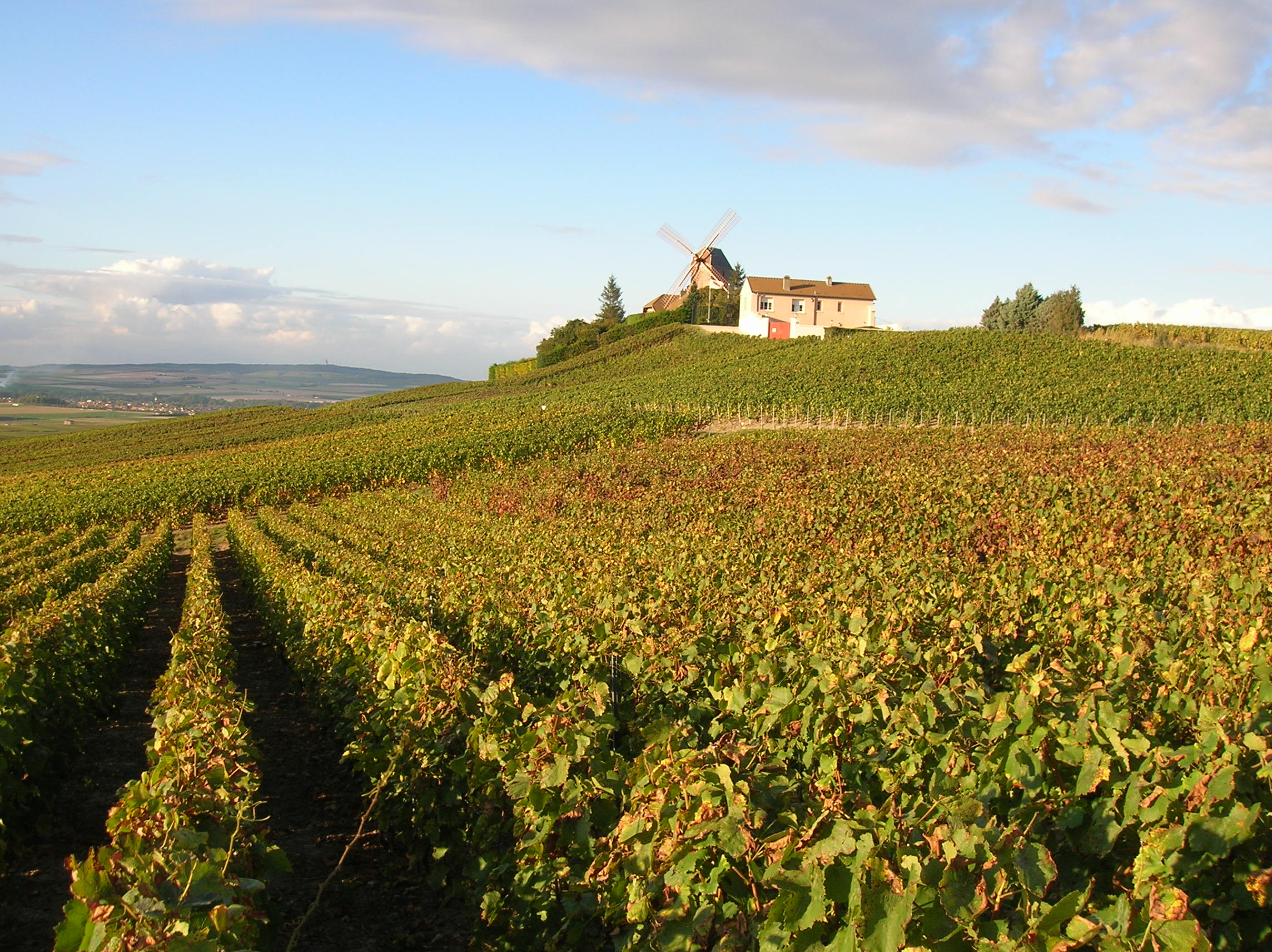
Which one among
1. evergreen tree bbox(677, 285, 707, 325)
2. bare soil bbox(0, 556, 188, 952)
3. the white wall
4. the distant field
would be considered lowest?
the distant field

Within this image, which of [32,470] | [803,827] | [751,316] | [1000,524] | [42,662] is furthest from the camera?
[751,316]

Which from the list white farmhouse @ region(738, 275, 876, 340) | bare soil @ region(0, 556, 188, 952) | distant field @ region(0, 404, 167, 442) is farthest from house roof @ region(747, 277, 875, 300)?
bare soil @ region(0, 556, 188, 952)

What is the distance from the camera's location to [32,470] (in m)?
56.3

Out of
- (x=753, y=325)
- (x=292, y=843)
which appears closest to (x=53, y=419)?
(x=753, y=325)

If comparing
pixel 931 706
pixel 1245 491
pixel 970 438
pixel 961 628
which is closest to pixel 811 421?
pixel 970 438

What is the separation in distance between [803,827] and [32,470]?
211ft

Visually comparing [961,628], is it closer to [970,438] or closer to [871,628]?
[871,628]

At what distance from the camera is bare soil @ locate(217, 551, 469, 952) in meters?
6.18

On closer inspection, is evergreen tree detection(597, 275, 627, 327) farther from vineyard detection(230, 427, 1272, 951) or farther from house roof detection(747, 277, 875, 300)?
vineyard detection(230, 427, 1272, 951)

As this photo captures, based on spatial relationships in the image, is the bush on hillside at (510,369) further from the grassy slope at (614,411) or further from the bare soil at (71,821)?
the bare soil at (71,821)

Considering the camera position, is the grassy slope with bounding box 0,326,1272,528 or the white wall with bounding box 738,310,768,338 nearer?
the grassy slope with bounding box 0,326,1272,528

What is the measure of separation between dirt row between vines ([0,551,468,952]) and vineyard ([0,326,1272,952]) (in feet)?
0.30

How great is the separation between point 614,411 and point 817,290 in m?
47.5

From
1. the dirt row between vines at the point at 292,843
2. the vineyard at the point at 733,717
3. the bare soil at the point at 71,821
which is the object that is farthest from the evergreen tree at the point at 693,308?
the dirt row between vines at the point at 292,843
